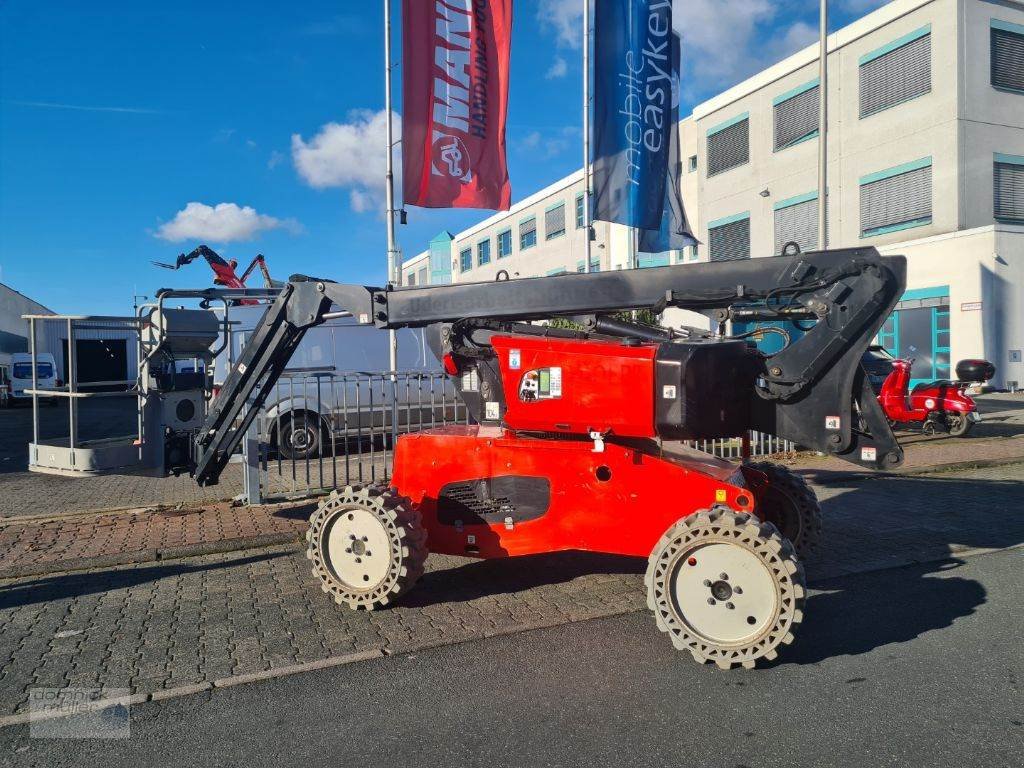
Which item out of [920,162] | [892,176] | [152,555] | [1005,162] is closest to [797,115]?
[892,176]

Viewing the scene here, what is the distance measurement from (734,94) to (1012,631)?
2703 cm

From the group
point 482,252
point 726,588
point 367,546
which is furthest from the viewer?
point 482,252

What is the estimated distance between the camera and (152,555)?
21.4 feet

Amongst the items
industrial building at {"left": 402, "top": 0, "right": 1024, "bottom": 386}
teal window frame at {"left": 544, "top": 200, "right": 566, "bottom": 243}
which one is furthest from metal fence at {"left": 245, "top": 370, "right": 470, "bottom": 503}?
teal window frame at {"left": 544, "top": 200, "right": 566, "bottom": 243}

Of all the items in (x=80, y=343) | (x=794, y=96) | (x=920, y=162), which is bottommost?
(x=80, y=343)

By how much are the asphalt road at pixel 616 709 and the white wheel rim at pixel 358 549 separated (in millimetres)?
828

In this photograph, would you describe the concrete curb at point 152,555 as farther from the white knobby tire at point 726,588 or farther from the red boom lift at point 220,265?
the red boom lift at point 220,265

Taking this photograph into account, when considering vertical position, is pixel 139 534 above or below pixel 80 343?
below

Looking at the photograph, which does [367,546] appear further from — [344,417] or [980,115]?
[980,115]

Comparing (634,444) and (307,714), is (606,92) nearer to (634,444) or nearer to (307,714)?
(634,444)

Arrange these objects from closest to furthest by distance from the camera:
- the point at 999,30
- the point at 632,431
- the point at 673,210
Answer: the point at 632,431 < the point at 673,210 < the point at 999,30

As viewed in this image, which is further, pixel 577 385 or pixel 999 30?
pixel 999 30
